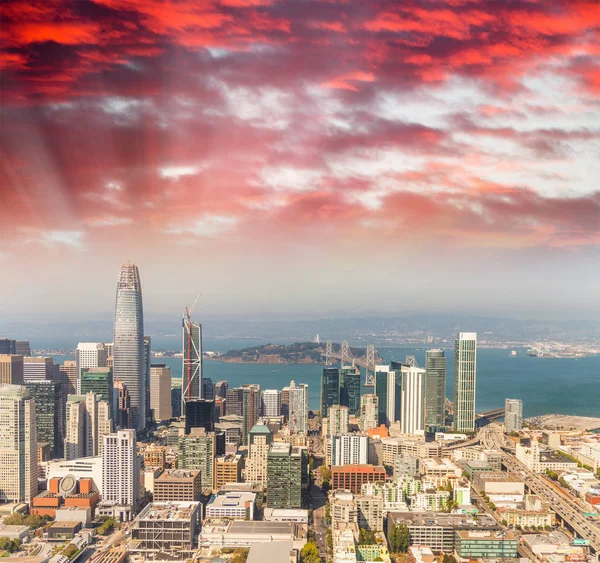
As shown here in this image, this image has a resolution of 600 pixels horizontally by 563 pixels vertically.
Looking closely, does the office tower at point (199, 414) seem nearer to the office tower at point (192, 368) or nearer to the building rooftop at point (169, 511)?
the office tower at point (192, 368)

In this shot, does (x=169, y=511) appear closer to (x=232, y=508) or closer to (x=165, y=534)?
(x=165, y=534)

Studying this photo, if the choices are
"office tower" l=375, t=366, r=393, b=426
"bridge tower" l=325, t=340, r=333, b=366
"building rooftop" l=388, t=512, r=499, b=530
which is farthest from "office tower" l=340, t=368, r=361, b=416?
"building rooftop" l=388, t=512, r=499, b=530

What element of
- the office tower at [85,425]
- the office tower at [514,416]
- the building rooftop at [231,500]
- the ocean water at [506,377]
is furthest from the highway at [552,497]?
the office tower at [85,425]

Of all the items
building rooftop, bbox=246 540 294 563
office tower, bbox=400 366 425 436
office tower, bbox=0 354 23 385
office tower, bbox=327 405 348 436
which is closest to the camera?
building rooftop, bbox=246 540 294 563

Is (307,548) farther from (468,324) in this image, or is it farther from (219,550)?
(468,324)

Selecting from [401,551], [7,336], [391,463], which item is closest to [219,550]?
[401,551]

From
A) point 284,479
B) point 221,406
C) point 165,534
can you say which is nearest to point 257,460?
point 284,479

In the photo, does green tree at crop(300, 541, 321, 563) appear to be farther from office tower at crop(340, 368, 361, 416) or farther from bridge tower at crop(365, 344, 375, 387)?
bridge tower at crop(365, 344, 375, 387)
